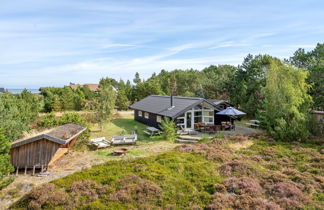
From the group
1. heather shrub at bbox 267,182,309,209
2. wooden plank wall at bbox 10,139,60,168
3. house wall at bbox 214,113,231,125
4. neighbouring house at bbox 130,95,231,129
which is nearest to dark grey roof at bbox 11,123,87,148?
wooden plank wall at bbox 10,139,60,168

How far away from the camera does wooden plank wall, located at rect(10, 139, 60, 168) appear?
9.96 metres

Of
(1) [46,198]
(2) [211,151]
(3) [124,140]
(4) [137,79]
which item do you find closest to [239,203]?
(2) [211,151]

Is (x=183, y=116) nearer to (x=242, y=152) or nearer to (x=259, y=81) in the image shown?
(x=242, y=152)

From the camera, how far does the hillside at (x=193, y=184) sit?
646 centimetres

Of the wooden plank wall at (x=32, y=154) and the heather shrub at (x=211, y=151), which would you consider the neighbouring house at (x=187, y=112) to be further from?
the wooden plank wall at (x=32, y=154)

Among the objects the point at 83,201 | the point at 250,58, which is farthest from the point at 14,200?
the point at 250,58

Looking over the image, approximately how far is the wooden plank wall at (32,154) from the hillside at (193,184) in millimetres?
2470

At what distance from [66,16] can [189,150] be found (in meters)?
11.2

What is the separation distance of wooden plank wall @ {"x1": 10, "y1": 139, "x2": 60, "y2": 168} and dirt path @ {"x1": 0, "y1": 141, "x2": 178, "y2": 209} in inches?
22.8

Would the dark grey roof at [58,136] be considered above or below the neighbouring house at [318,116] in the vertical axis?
below

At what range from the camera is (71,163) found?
35.6 ft

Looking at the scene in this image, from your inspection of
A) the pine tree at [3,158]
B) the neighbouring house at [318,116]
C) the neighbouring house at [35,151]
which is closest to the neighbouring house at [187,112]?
the neighbouring house at [318,116]

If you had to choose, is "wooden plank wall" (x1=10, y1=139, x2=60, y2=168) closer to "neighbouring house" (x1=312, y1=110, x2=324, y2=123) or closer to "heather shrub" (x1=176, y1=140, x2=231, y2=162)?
"heather shrub" (x1=176, y1=140, x2=231, y2=162)

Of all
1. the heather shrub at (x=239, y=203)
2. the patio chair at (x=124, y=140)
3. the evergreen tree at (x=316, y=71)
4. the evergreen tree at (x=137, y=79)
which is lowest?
the heather shrub at (x=239, y=203)
